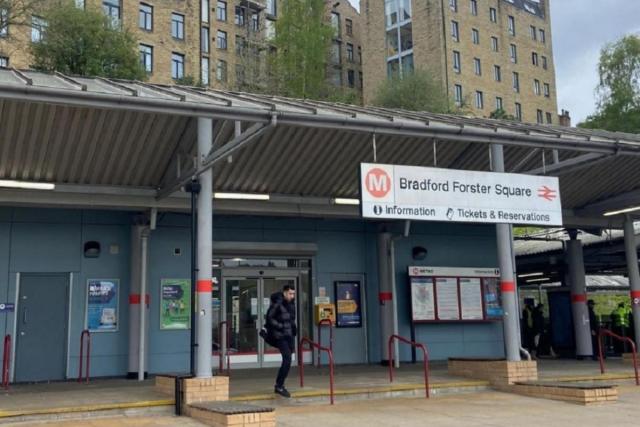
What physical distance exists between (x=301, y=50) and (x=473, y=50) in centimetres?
1607

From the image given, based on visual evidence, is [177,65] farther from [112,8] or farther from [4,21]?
[4,21]

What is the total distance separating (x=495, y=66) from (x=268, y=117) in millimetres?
45713

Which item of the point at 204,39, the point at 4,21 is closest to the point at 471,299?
the point at 4,21

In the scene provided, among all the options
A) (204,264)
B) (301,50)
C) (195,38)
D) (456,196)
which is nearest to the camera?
(204,264)

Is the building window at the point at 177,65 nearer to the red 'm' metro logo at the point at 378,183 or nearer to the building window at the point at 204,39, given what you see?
the building window at the point at 204,39

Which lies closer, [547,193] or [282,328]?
[282,328]

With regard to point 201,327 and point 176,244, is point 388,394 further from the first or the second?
point 176,244

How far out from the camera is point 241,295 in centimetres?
1493

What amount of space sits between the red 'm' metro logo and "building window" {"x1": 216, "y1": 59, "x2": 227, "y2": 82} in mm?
32639

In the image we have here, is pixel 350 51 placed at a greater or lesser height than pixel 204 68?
greater

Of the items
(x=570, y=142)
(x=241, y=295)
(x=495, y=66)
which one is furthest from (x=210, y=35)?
(x=570, y=142)

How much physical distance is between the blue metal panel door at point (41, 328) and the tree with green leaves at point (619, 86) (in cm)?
3991

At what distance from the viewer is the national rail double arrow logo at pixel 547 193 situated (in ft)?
37.8

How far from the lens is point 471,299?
1677 cm
